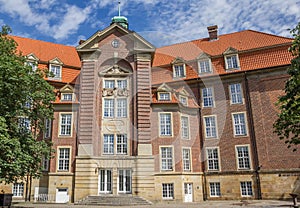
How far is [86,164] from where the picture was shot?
77.1ft

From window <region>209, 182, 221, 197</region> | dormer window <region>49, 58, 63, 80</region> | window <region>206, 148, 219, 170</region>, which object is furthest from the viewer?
dormer window <region>49, 58, 63, 80</region>

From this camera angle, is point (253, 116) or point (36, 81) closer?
point (36, 81)

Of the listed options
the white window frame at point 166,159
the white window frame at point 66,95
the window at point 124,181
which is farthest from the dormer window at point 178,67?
the window at point 124,181

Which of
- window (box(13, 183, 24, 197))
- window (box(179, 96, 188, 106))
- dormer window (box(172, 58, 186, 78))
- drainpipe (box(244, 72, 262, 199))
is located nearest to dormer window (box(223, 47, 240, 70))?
drainpipe (box(244, 72, 262, 199))

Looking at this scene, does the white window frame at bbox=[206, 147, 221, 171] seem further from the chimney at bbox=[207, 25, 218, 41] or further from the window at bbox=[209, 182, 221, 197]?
the chimney at bbox=[207, 25, 218, 41]

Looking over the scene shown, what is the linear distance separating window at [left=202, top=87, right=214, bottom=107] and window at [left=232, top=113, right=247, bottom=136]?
2684 millimetres

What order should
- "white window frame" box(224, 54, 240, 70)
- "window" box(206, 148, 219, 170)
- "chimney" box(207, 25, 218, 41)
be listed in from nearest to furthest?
"window" box(206, 148, 219, 170) → "white window frame" box(224, 54, 240, 70) → "chimney" box(207, 25, 218, 41)

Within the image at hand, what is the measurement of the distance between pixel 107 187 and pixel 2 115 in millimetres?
10660

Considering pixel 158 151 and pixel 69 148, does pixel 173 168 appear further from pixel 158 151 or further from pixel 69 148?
pixel 69 148

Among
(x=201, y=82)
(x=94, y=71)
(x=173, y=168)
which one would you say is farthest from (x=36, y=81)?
(x=201, y=82)

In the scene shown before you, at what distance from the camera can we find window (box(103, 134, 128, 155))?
24438mm

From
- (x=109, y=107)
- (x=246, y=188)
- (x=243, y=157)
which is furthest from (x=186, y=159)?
(x=109, y=107)

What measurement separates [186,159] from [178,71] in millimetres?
9668

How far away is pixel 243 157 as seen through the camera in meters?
25.5
